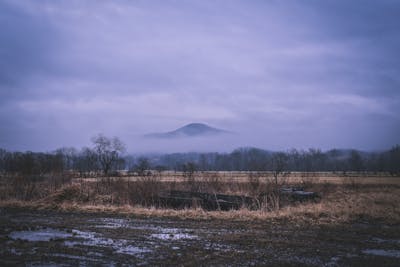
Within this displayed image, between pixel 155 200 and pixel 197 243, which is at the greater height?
pixel 197 243

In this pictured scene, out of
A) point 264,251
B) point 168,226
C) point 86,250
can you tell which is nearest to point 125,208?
point 168,226

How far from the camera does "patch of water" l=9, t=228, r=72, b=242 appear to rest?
10766 mm

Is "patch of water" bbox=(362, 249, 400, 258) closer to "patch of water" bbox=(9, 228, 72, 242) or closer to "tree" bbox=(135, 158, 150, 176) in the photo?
"patch of water" bbox=(9, 228, 72, 242)

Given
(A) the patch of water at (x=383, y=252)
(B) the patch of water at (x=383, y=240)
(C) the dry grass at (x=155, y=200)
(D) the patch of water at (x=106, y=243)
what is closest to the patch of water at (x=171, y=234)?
(D) the patch of water at (x=106, y=243)

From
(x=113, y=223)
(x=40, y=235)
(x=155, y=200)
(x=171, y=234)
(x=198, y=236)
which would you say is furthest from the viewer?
(x=155, y=200)

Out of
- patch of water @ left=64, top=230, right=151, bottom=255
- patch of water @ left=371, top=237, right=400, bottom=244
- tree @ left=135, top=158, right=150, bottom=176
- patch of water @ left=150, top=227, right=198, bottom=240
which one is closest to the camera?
patch of water @ left=64, top=230, right=151, bottom=255

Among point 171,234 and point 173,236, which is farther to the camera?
point 171,234

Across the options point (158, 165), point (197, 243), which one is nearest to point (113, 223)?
point (197, 243)

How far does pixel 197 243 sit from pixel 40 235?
596cm

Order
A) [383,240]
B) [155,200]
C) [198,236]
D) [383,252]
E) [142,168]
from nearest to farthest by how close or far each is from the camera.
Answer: [383,252] → [383,240] → [198,236] → [155,200] → [142,168]

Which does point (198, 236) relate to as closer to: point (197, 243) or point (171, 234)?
point (171, 234)

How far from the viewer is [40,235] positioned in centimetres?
1134

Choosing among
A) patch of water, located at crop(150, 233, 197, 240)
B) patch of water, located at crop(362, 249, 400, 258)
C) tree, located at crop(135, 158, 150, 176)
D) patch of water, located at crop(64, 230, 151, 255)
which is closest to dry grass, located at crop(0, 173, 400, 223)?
tree, located at crop(135, 158, 150, 176)

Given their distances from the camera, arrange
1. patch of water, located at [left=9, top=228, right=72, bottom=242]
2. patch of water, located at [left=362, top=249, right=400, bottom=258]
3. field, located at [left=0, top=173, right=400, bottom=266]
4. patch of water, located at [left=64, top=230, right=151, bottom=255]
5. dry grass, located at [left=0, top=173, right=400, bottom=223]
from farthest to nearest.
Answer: dry grass, located at [left=0, top=173, right=400, bottom=223] < patch of water, located at [left=9, top=228, right=72, bottom=242] < patch of water, located at [left=64, top=230, right=151, bottom=255] < patch of water, located at [left=362, top=249, right=400, bottom=258] < field, located at [left=0, top=173, right=400, bottom=266]
